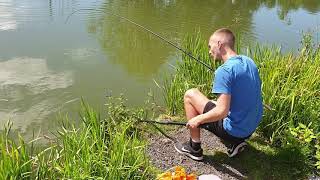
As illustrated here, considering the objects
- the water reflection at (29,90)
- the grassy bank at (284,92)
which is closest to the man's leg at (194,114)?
the grassy bank at (284,92)

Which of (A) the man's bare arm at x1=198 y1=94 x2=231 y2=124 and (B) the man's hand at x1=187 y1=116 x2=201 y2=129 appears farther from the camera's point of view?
(B) the man's hand at x1=187 y1=116 x2=201 y2=129

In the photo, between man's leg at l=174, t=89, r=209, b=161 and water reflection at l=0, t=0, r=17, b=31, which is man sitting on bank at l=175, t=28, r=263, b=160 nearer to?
man's leg at l=174, t=89, r=209, b=161

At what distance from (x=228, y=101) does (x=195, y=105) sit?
1.65 ft

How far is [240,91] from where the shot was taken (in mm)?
3301

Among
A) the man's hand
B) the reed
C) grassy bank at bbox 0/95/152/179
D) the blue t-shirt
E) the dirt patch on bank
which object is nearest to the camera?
grassy bank at bbox 0/95/152/179

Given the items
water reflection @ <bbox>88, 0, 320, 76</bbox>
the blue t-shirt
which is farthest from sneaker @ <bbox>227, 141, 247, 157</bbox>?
water reflection @ <bbox>88, 0, 320, 76</bbox>

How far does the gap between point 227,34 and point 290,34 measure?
6527mm

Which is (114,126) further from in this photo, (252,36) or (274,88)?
(252,36)

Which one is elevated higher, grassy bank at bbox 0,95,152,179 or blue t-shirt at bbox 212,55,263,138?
blue t-shirt at bbox 212,55,263,138

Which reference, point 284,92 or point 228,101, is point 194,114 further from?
point 284,92

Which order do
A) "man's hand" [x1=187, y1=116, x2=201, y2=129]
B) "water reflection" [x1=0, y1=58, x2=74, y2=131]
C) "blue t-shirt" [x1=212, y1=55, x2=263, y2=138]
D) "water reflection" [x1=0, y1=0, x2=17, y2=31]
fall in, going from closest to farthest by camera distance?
"blue t-shirt" [x1=212, y1=55, x2=263, y2=138], "man's hand" [x1=187, y1=116, x2=201, y2=129], "water reflection" [x1=0, y1=58, x2=74, y2=131], "water reflection" [x1=0, y1=0, x2=17, y2=31]

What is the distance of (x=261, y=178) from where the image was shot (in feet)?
11.7

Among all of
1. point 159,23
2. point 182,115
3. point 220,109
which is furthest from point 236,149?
point 159,23

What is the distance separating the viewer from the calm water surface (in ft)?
17.0
